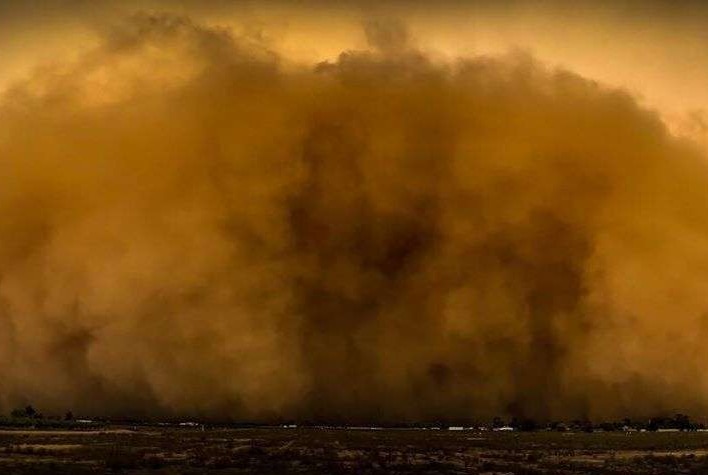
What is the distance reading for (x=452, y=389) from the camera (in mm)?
57594

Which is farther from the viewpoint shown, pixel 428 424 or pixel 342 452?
pixel 428 424

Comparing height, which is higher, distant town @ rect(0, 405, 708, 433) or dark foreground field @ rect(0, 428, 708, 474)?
distant town @ rect(0, 405, 708, 433)

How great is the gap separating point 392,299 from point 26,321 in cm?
2189

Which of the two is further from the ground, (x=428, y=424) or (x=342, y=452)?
(x=428, y=424)

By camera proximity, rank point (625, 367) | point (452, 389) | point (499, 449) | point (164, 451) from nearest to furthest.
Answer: point (164, 451)
point (499, 449)
point (625, 367)
point (452, 389)

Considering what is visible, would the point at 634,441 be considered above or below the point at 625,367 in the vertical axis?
below

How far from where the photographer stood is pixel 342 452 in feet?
119

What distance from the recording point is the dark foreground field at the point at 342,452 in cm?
3086

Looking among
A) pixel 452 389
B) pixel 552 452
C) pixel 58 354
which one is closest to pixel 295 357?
pixel 452 389

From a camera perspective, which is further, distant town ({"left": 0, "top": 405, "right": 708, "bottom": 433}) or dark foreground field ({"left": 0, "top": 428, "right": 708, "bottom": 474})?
distant town ({"left": 0, "top": 405, "right": 708, "bottom": 433})

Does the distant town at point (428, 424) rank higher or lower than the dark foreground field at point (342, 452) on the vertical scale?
higher

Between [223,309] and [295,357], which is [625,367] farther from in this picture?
[223,309]

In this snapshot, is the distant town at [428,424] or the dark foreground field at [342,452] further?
the distant town at [428,424]

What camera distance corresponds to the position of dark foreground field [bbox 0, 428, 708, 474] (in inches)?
1215
